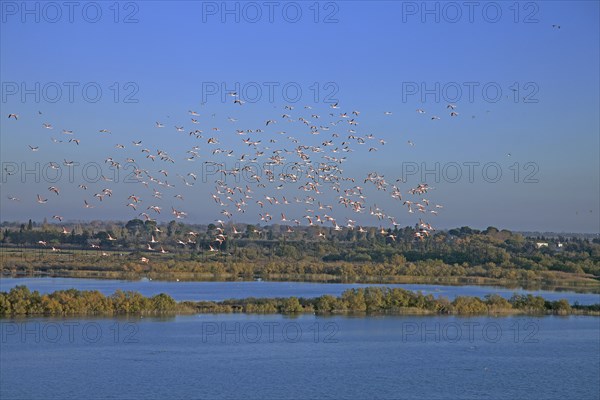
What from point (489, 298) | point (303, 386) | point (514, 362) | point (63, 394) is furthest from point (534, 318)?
point (63, 394)

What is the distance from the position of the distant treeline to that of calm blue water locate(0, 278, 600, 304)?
7.25m

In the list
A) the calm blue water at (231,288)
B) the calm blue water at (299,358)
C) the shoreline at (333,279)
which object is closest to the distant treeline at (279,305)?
the calm blue water at (299,358)

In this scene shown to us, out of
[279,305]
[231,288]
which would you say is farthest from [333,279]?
[279,305]

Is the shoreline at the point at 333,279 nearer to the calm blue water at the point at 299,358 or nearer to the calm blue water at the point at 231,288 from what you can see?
the calm blue water at the point at 231,288

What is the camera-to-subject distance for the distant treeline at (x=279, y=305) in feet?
191

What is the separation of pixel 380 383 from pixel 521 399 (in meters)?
6.54

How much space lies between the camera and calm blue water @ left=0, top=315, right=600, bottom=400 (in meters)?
41.6

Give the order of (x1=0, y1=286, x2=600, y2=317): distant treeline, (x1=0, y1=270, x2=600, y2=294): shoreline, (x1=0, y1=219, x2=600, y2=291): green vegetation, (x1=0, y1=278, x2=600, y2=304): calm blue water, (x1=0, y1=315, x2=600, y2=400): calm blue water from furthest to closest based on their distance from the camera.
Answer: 1. (x1=0, y1=219, x2=600, y2=291): green vegetation
2. (x1=0, y1=270, x2=600, y2=294): shoreline
3. (x1=0, y1=278, x2=600, y2=304): calm blue water
4. (x1=0, y1=286, x2=600, y2=317): distant treeline
5. (x1=0, y1=315, x2=600, y2=400): calm blue water

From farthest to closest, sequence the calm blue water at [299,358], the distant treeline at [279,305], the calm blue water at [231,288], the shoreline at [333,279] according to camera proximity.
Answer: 1. the shoreline at [333,279]
2. the calm blue water at [231,288]
3. the distant treeline at [279,305]
4. the calm blue water at [299,358]

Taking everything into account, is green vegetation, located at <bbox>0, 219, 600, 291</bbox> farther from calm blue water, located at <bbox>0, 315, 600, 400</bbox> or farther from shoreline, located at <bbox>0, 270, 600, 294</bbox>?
calm blue water, located at <bbox>0, 315, 600, 400</bbox>

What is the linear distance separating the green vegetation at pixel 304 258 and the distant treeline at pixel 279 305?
25.5m

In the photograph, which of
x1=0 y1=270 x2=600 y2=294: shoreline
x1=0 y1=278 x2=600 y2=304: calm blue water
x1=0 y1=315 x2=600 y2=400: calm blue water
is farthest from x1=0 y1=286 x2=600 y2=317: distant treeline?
x1=0 y1=270 x2=600 y2=294: shoreline

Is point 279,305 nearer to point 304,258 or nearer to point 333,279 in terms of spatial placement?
point 333,279

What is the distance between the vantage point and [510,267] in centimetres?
10875
